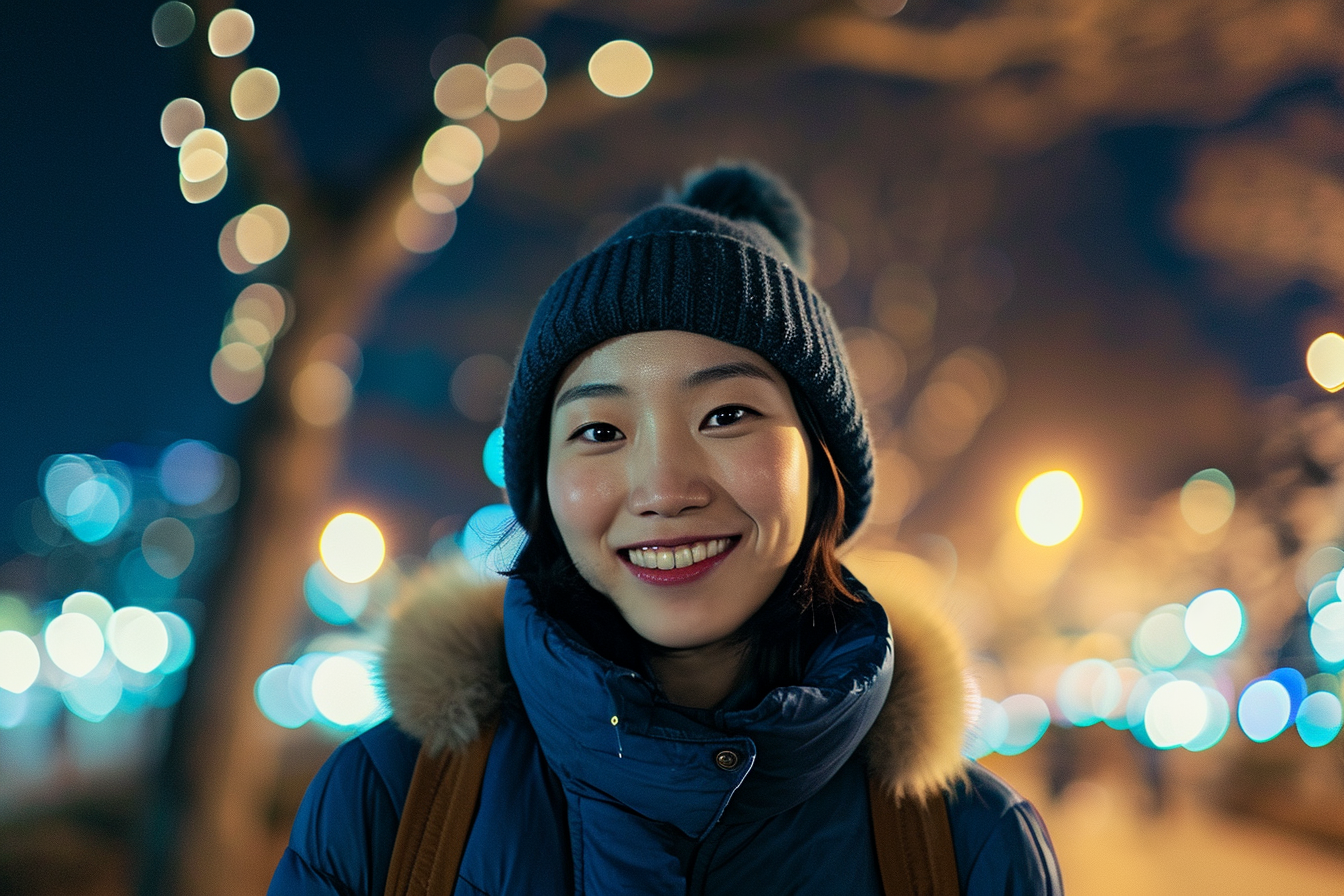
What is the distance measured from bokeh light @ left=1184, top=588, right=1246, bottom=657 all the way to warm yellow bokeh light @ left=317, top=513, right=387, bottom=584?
12214mm

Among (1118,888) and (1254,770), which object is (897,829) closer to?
(1118,888)

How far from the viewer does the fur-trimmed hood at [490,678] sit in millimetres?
1619

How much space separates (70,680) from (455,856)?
17.0 meters

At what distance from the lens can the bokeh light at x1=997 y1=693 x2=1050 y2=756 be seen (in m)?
8.43

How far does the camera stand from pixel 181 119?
4.44 m

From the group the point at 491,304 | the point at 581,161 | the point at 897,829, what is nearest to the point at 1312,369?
the point at 897,829

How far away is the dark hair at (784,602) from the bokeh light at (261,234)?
343 cm

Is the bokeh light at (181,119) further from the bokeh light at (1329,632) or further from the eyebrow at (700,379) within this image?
the bokeh light at (1329,632)

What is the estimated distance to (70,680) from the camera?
15.0 meters

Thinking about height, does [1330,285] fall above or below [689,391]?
above

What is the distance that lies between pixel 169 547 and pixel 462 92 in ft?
46.4


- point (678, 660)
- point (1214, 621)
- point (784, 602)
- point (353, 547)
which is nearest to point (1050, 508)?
point (1214, 621)

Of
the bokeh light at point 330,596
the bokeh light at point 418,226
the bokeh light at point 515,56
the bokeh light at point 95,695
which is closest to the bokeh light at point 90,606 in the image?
the bokeh light at point 95,695

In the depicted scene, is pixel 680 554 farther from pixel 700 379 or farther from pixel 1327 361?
pixel 1327 361
